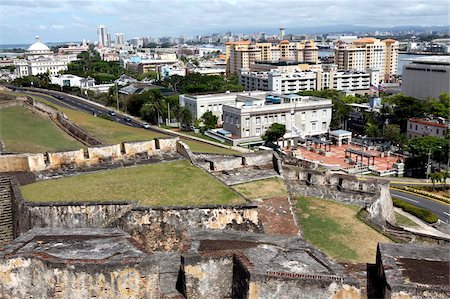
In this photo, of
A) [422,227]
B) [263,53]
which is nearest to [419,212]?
[422,227]

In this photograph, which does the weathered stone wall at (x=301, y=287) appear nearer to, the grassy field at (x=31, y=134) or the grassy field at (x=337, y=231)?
the grassy field at (x=337, y=231)

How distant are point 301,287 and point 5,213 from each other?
12.2 meters

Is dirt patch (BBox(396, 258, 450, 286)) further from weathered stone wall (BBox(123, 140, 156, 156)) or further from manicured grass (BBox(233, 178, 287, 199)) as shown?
weathered stone wall (BBox(123, 140, 156, 156))

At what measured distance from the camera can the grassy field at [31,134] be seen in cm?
2466

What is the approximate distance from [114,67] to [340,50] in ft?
222

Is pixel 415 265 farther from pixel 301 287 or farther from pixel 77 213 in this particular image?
pixel 77 213

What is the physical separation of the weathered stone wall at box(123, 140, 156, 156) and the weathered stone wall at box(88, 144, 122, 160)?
0.38 meters

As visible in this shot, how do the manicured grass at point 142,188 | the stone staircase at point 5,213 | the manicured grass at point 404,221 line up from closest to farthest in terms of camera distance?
the stone staircase at point 5,213 → the manicured grass at point 142,188 → the manicured grass at point 404,221

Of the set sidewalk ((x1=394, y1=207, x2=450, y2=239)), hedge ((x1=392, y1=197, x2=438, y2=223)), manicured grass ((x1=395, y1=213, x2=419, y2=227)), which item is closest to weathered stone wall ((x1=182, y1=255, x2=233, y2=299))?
sidewalk ((x1=394, y1=207, x2=450, y2=239))

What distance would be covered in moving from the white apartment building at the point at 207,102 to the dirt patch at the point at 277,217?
51.6 meters

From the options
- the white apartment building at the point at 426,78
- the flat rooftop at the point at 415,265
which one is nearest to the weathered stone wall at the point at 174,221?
the flat rooftop at the point at 415,265

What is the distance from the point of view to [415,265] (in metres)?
8.50

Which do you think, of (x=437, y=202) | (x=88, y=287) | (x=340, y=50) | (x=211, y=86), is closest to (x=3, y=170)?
(x=88, y=287)

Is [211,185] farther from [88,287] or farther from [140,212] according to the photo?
[88,287]
